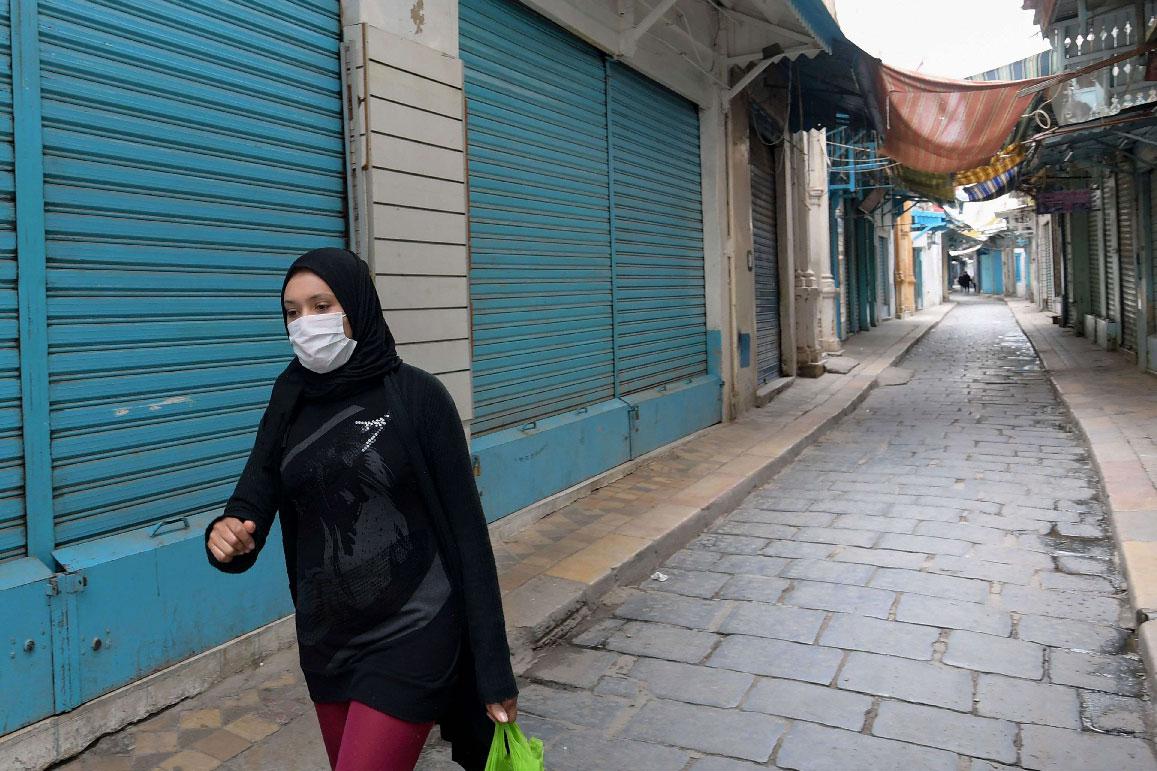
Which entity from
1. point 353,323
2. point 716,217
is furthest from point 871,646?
point 716,217

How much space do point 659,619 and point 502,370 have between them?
2.18 m

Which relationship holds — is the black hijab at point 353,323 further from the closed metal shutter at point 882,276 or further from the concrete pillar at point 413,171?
the closed metal shutter at point 882,276

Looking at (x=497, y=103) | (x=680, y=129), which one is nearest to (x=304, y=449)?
(x=497, y=103)

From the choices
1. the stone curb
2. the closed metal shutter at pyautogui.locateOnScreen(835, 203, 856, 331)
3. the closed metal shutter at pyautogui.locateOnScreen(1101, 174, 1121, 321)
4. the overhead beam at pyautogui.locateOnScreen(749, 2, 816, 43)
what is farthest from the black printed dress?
the closed metal shutter at pyautogui.locateOnScreen(835, 203, 856, 331)

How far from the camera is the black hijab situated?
200cm

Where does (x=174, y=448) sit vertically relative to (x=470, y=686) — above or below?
above

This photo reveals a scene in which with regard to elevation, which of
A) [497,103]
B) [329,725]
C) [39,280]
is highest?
[497,103]

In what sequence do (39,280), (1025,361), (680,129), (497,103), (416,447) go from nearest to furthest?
(416,447) < (39,280) < (497,103) < (680,129) < (1025,361)

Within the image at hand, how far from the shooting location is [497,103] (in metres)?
5.92

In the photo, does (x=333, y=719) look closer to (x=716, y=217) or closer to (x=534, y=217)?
(x=534, y=217)

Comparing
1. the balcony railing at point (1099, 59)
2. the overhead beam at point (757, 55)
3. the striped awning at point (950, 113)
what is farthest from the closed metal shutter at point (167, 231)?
the balcony railing at point (1099, 59)

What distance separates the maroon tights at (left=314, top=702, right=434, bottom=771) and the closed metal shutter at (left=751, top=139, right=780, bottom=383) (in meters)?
10.4

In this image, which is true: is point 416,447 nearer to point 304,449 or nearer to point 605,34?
point 304,449

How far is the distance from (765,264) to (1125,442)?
5.85 m
